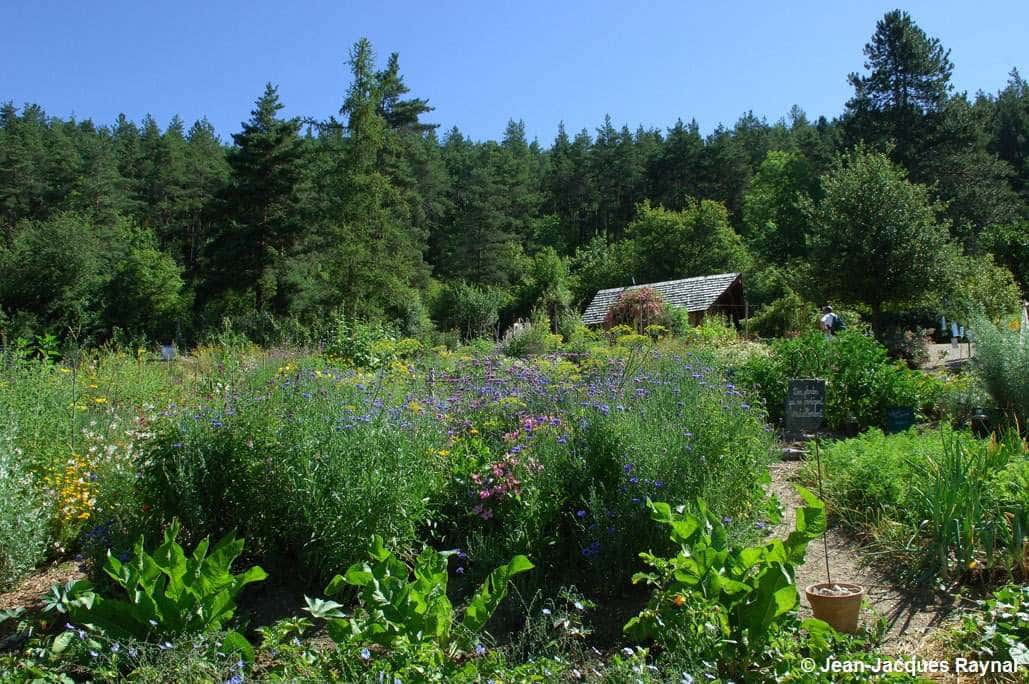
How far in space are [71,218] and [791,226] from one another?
109 ft

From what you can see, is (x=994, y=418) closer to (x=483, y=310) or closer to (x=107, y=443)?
(x=107, y=443)

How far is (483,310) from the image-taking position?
29.8m

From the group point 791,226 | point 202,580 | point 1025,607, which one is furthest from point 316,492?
point 791,226

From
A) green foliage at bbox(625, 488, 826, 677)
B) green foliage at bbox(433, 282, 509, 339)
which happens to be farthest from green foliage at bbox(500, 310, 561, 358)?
green foliage at bbox(433, 282, 509, 339)

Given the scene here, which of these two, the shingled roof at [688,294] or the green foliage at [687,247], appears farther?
the green foliage at [687,247]

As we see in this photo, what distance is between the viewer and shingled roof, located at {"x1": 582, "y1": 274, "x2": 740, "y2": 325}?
23.6 metres

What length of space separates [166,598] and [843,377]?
7160 mm

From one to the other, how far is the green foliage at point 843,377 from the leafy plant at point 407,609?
5225mm

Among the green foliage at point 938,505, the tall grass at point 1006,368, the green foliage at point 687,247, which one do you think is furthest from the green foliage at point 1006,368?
the green foliage at point 687,247

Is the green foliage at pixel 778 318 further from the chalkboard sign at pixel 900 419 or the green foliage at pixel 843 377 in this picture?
the chalkboard sign at pixel 900 419

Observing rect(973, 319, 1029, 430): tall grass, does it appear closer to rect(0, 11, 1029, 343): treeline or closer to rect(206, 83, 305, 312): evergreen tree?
rect(0, 11, 1029, 343): treeline

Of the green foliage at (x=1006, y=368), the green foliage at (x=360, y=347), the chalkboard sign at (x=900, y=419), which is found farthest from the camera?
the green foliage at (x=360, y=347)

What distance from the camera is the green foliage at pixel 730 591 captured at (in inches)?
114

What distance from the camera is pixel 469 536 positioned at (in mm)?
4363
